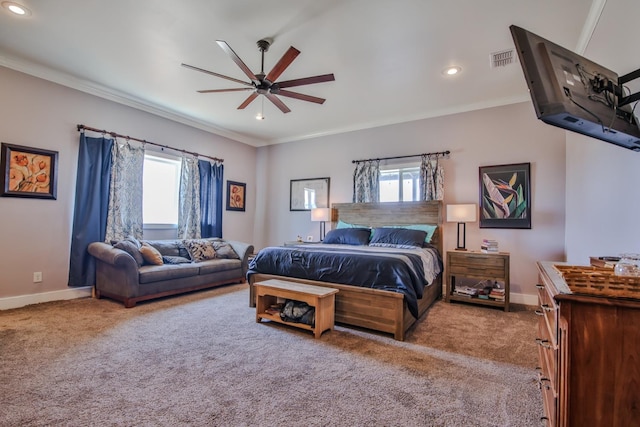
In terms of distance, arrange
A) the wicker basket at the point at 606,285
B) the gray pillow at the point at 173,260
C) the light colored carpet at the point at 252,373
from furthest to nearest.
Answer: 1. the gray pillow at the point at 173,260
2. the light colored carpet at the point at 252,373
3. the wicker basket at the point at 606,285

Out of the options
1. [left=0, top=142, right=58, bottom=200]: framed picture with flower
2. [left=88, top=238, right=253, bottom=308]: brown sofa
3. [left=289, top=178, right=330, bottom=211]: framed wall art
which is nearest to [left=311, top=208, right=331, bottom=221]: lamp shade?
[left=289, top=178, right=330, bottom=211]: framed wall art

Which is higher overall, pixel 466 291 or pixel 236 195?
pixel 236 195

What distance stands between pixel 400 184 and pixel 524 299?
2382 millimetres

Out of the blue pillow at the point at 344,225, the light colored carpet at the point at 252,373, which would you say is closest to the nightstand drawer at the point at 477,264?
the light colored carpet at the point at 252,373

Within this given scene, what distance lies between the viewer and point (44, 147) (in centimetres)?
371

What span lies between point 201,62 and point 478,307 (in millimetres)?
4533

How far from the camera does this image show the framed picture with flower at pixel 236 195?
608cm

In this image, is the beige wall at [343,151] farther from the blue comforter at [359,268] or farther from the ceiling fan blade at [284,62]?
the ceiling fan blade at [284,62]

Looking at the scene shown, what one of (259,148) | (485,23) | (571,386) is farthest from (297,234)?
(571,386)

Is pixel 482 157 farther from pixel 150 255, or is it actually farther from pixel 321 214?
pixel 150 255

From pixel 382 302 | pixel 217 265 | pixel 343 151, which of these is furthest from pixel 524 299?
pixel 217 265

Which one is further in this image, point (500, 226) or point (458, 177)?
point (458, 177)

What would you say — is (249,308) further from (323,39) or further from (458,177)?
(458,177)

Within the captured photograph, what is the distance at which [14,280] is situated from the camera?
350 cm
